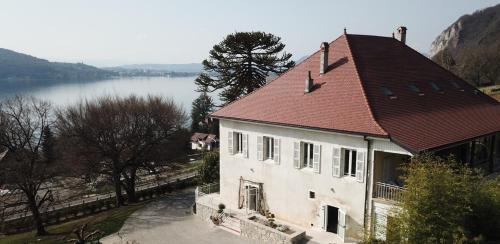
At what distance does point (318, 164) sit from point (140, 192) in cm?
2099

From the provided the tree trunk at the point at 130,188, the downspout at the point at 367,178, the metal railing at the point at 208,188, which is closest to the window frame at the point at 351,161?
the downspout at the point at 367,178

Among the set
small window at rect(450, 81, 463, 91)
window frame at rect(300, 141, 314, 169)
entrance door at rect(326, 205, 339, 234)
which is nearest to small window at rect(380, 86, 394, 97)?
window frame at rect(300, 141, 314, 169)

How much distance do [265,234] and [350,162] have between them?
18.4 ft

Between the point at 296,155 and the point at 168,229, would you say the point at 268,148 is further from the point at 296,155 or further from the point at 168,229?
the point at 168,229

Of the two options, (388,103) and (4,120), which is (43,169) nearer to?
(4,120)

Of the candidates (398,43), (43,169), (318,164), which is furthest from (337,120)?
(43,169)

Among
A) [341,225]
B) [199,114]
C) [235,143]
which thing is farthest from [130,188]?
[199,114]

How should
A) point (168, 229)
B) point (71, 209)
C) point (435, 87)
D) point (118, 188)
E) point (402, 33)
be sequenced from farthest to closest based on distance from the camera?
point (118, 188), point (71, 209), point (402, 33), point (435, 87), point (168, 229)

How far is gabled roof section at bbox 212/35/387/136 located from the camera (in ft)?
63.6

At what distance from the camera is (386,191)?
18266mm

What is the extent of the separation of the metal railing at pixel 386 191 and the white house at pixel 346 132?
44 millimetres

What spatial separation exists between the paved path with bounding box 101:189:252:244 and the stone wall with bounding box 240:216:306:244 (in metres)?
0.54

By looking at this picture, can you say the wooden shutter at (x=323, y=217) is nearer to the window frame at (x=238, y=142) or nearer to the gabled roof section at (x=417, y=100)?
the gabled roof section at (x=417, y=100)

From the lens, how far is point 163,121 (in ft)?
119
